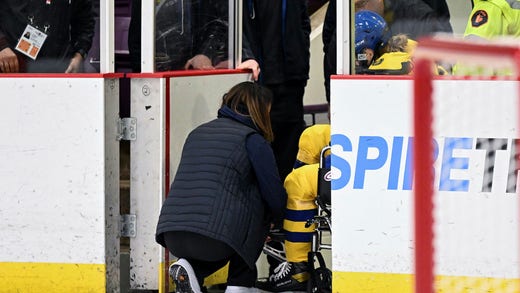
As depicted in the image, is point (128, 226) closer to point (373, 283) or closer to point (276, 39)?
point (373, 283)

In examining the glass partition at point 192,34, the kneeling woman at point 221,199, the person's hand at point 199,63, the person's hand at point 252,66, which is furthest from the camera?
the person's hand at point 252,66

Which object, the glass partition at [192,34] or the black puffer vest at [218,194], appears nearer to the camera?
the black puffer vest at [218,194]

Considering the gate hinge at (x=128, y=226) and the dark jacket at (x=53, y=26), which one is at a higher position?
the dark jacket at (x=53, y=26)

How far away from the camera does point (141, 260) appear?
6629mm

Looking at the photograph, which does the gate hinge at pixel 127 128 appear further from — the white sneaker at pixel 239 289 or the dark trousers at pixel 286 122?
the dark trousers at pixel 286 122

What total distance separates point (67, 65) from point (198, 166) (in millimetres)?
892

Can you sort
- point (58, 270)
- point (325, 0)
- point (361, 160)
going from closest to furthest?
1. point (361, 160)
2. point (58, 270)
3. point (325, 0)

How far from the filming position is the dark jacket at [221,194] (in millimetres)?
6223

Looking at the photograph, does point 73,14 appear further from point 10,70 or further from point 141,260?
point 141,260

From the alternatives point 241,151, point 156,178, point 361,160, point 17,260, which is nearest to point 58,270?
point 17,260

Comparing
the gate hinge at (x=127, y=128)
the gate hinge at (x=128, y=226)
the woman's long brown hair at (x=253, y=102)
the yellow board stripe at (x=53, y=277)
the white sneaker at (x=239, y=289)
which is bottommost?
the white sneaker at (x=239, y=289)

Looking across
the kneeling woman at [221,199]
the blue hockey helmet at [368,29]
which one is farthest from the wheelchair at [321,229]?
the blue hockey helmet at [368,29]

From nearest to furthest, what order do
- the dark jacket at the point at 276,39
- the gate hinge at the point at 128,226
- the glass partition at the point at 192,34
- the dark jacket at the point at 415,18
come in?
the dark jacket at the point at 415,18, the gate hinge at the point at 128,226, the glass partition at the point at 192,34, the dark jacket at the point at 276,39

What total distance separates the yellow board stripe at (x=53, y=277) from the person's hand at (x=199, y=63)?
4.63ft
